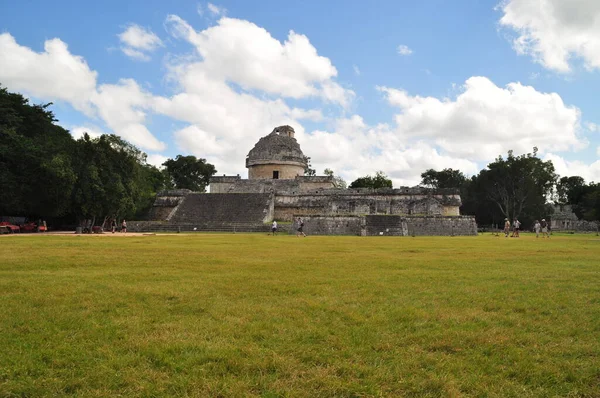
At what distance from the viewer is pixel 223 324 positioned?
3.97m

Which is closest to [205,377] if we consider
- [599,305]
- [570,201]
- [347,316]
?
[347,316]

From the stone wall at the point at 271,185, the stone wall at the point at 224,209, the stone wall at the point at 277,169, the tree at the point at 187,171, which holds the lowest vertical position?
the stone wall at the point at 224,209

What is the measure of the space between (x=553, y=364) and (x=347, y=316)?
1778mm

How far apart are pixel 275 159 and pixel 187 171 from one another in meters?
27.1

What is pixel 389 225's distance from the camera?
24.9m

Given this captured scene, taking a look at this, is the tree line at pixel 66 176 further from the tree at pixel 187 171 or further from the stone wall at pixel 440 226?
the tree at pixel 187 171

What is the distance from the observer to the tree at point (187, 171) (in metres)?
58.5

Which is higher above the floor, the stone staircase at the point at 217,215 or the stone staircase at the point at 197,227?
the stone staircase at the point at 217,215

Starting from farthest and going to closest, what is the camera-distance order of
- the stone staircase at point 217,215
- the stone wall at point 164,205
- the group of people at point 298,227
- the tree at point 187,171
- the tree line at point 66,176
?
1. the tree at point 187,171
2. the stone wall at point 164,205
3. the stone staircase at point 217,215
4. the group of people at point 298,227
5. the tree line at point 66,176

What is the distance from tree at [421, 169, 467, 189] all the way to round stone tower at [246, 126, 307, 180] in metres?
30.1

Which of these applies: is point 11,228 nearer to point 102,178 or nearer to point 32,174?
point 32,174

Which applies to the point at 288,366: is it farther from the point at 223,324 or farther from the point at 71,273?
the point at 71,273

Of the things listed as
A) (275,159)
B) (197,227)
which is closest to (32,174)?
(197,227)

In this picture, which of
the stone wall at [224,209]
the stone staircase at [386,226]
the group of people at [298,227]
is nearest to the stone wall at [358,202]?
the stone wall at [224,209]
